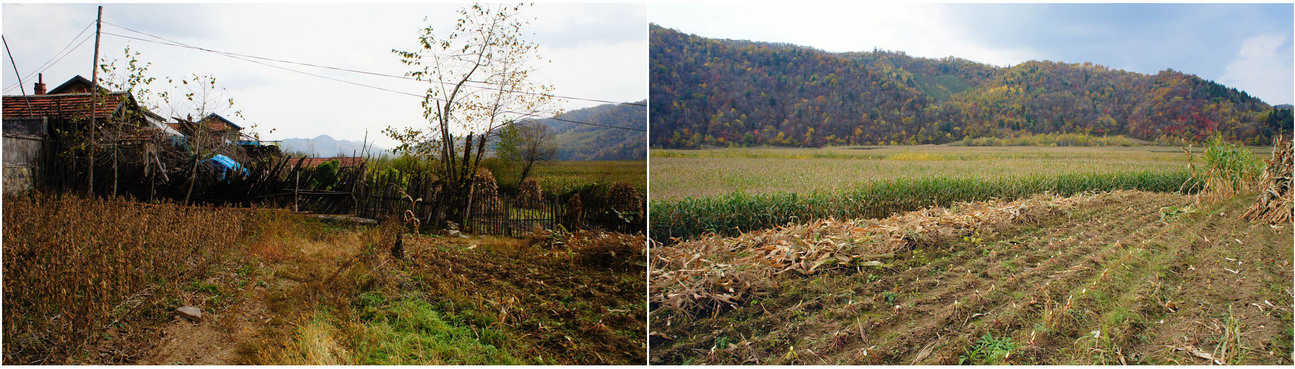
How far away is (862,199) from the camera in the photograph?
4.79 metres

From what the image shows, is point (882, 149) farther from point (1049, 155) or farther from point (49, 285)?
point (49, 285)

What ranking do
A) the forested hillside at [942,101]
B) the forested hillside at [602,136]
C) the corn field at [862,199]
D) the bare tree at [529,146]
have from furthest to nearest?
the forested hillside at [602,136], the bare tree at [529,146], the forested hillside at [942,101], the corn field at [862,199]

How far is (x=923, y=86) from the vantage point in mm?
5348

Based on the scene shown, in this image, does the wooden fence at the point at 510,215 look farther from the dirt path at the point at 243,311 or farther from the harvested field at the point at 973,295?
the harvested field at the point at 973,295

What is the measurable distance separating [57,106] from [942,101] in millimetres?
12593

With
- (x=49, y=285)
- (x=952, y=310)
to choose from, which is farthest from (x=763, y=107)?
(x=49, y=285)

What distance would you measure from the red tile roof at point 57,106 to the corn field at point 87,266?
3.45 meters

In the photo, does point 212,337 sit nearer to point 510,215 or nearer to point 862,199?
point 862,199

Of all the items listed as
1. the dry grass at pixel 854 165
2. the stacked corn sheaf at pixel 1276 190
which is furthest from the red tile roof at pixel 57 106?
the stacked corn sheaf at pixel 1276 190

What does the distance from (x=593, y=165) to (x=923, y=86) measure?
5.71m

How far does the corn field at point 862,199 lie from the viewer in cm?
403

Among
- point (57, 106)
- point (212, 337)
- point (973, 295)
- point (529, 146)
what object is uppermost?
point (57, 106)

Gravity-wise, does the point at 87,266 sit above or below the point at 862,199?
below

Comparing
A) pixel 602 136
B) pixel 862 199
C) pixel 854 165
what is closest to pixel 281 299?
pixel 862 199
